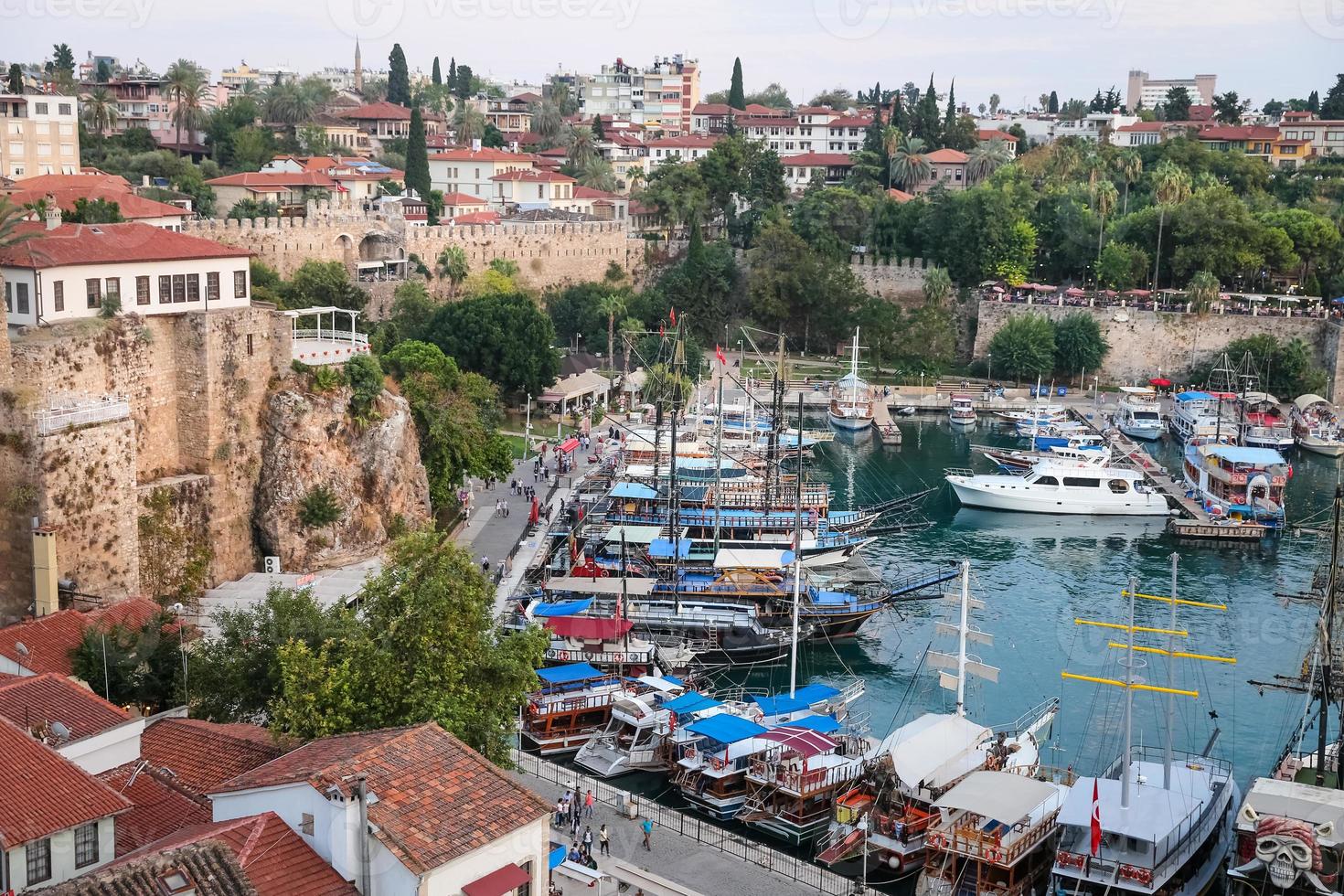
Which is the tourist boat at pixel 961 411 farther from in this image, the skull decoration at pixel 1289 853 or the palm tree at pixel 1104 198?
the skull decoration at pixel 1289 853

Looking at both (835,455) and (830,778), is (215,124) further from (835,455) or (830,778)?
(830,778)

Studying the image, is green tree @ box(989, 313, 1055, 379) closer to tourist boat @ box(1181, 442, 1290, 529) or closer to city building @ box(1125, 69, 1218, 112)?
tourist boat @ box(1181, 442, 1290, 529)

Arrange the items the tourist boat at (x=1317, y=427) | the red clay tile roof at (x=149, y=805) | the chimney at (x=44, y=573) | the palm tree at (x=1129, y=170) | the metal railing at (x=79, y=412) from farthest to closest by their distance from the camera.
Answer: the palm tree at (x=1129, y=170)
the tourist boat at (x=1317, y=427)
the metal railing at (x=79, y=412)
the chimney at (x=44, y=573)
the red clay tile roof at (x=149, y=805)

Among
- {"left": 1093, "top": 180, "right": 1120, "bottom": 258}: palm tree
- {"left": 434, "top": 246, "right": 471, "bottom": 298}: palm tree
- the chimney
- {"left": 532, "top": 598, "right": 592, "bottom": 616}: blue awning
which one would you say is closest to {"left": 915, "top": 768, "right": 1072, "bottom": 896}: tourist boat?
{"left": 532, "top": 598, "right": 592, "bottom": 616}: blue awning

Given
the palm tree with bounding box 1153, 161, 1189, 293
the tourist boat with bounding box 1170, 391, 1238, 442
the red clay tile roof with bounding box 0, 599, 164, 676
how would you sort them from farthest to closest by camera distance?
the palm tree with bounding box 1153, 161, 1189, 293 → the tourist boat with bounding box 1170, 391, 1238, 442 → the red clay tile roof with bounding box 0, 599, 164, 676

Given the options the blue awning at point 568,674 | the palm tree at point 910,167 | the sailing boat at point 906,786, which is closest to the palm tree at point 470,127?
the palm tree at point 910,167

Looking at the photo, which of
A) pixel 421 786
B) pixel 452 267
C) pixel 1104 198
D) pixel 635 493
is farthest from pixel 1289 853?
pixel 1104 198
